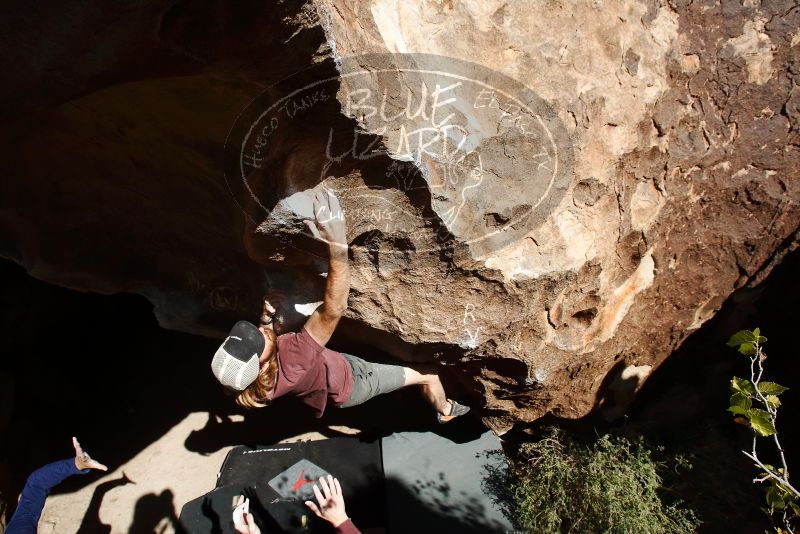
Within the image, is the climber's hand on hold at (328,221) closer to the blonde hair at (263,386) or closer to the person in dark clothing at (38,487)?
the blonde hair at (263,386)

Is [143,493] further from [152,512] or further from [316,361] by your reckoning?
[316,361]

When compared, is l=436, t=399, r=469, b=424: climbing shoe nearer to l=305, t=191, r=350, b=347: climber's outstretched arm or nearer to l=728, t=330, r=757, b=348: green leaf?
l=305, t=191, r=350, b=347: climber's outstretched arm

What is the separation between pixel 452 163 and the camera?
6.22 ft

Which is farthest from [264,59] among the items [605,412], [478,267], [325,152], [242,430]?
[242,430]

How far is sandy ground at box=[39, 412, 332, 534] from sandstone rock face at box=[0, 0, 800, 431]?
4.54ft

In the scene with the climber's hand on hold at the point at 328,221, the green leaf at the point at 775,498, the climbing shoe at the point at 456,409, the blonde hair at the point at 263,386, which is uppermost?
the climber's hand on hold at the point at 328,221

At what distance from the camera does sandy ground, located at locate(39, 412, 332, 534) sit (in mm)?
3223

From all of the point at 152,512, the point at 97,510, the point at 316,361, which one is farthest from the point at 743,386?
the point at 97,510

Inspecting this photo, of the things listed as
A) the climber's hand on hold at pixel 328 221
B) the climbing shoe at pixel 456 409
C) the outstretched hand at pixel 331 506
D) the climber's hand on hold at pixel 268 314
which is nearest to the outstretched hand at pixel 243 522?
the outstretched hand at pixel 331 506

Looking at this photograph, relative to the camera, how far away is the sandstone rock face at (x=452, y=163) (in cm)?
155

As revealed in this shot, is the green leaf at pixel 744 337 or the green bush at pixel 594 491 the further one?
the green bush at pixel 594 491

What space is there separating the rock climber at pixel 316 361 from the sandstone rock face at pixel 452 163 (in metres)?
0.08

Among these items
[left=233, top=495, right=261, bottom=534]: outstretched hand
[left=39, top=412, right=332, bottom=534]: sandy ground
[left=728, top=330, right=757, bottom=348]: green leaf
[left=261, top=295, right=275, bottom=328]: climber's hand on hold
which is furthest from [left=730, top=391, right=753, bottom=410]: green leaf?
[left=39, top=412, right=332, bottom=534]: sandy ground

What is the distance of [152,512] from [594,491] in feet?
8.74
